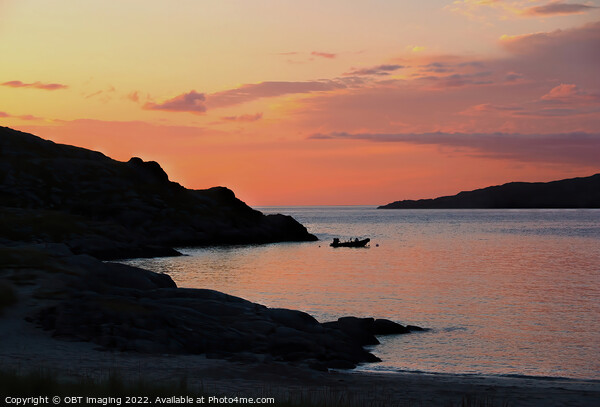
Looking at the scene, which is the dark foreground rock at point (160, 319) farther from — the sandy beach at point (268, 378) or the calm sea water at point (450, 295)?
the calm sea water at point (450, 295)

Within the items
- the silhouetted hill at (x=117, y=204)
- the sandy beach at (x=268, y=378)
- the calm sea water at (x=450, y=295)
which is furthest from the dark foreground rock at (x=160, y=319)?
the silhouetted hill at (x=117, y=204)

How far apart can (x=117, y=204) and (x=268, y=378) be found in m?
97.7

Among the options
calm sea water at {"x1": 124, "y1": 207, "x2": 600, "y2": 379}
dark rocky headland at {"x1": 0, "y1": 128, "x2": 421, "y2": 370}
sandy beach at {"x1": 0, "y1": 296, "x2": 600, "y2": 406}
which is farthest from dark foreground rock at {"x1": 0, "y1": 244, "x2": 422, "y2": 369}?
calm sea water at {"x1": 124, "y1": 207, "x2": 600, "y2": 379}

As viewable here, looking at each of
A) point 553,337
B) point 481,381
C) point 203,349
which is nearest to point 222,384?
point 203,349

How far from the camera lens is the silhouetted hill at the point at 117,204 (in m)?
88.0

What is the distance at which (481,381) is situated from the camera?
21.8 m

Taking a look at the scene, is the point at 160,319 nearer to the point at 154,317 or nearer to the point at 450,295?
the point at 154,317

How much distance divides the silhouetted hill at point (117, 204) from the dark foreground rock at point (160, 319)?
55.2 meters

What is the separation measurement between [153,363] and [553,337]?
2233 centimetres

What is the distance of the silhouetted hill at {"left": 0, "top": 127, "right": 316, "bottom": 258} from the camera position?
289 feet

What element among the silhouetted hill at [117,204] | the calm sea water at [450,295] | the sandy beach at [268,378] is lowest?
the calm sea water at [450,295]

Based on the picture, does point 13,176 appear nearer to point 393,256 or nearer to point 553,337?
point 393,256

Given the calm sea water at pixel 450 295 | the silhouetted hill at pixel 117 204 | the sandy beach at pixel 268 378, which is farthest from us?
the silhouetted hill at pixel 117 204

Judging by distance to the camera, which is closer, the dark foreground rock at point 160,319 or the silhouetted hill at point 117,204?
the dark foreground rock at point 160,319
